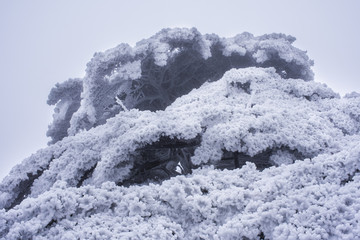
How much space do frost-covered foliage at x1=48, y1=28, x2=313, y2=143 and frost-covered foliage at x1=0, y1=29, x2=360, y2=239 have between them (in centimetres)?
4

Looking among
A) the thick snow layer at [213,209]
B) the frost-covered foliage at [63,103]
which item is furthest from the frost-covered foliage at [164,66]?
the thick snow layer at [213,209]

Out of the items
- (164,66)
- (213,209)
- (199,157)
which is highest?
(164,66)

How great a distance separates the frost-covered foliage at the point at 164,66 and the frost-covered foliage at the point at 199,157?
40mm

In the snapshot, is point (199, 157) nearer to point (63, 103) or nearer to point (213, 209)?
point (213, 209)

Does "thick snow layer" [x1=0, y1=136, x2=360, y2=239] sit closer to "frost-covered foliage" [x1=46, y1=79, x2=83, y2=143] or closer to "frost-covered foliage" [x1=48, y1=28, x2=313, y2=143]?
"frost-covered foliage" [x1=48, y1=28, x2=313, y2=143]

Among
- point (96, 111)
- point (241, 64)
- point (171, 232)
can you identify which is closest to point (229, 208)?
point (171, 232)

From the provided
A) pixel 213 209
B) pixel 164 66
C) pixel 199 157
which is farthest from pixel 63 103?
pixel 213 209

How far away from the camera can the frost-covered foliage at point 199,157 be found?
302 centimetres

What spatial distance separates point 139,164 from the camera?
5.63 m

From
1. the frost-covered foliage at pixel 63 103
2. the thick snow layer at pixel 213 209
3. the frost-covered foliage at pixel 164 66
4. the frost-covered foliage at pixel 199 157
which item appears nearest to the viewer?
the thick snow layer at pixel 213 209

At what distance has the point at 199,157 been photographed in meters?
5.08

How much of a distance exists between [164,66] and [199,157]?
4.31 meters

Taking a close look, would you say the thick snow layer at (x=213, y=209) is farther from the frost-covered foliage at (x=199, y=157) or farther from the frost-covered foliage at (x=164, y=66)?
the frost-covered foliage at (x=164, y=66)

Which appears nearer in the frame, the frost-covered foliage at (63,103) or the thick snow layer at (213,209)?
the thick snow layer at (213,209)
